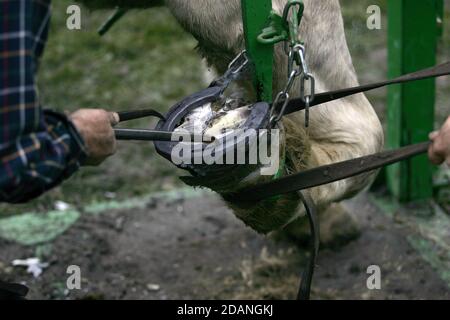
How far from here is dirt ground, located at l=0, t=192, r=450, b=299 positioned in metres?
2.97

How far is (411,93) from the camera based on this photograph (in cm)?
327

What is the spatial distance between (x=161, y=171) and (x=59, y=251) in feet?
2.94

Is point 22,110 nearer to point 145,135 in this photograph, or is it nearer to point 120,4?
point 145,135

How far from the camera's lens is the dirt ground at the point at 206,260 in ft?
9.74

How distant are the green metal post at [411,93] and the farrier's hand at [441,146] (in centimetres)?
137

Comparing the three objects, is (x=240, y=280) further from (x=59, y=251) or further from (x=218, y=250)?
(x=59, y=251)

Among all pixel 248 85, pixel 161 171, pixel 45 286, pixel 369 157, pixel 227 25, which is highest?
pixel 227 25

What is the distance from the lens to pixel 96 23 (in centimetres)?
574

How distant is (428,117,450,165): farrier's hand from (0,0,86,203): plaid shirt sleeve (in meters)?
0.85

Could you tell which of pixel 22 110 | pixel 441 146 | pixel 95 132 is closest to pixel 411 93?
pixel 441 146

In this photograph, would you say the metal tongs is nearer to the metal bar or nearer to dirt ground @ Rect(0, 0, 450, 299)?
the metal bar

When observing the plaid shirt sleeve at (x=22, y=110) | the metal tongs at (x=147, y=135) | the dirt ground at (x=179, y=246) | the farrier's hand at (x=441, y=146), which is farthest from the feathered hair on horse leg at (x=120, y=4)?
the farrier's hand at (x=441, y=146)
